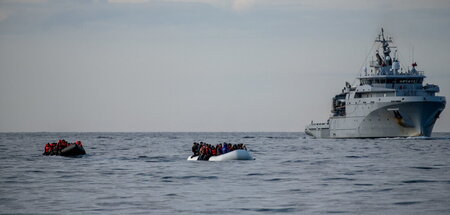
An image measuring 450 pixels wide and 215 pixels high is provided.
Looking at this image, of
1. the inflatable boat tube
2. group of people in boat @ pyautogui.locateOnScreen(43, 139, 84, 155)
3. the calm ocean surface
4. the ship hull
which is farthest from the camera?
the ship hull

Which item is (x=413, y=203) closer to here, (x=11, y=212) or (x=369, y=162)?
(x=11, y=212)

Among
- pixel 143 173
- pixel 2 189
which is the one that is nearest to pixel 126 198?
pixel 2 189

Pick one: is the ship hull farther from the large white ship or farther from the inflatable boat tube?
the inflatable boat tube

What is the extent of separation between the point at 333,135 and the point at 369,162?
71.3 meters

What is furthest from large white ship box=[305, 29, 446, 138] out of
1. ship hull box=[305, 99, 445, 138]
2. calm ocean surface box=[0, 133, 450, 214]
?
calm ocean surface box=[0, 133, 450, 214]

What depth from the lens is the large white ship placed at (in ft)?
389

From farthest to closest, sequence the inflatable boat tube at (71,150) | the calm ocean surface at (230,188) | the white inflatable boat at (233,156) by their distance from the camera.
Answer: the inflatable boat tube at (71,150), the white inflatable boat at (233,156), the calm ocean surface at (230,188)

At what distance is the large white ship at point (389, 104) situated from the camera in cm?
11869

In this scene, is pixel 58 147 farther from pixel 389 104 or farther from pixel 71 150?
pixel 389 104

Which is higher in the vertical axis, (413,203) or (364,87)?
(364,87)

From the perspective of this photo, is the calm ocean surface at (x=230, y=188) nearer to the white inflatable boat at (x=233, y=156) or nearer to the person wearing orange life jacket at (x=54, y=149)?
the white inflatable boat at (x=233, y=156)

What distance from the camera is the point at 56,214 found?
3422cm

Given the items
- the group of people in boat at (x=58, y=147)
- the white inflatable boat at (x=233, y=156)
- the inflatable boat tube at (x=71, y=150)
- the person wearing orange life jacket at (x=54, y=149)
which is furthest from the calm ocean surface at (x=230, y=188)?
the person wearing orange life jacket at (x=54, y=149)

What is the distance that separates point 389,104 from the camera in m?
119
